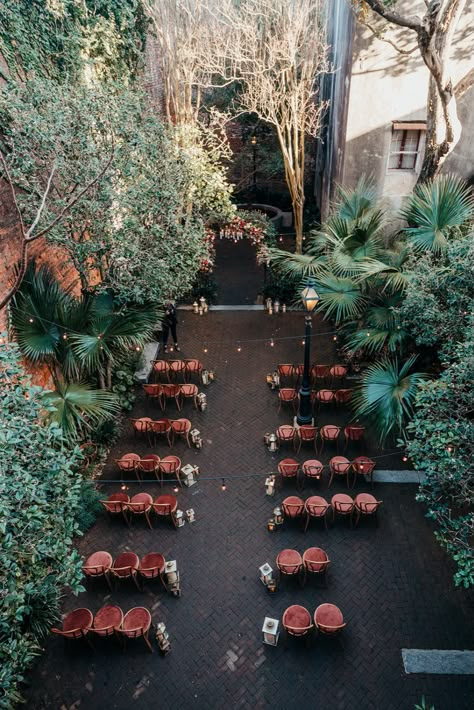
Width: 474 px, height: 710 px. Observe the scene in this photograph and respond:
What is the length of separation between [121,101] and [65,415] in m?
6.79

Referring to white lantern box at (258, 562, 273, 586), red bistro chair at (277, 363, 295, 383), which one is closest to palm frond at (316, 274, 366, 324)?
red bistro chair at (277, 363, 295, 383)

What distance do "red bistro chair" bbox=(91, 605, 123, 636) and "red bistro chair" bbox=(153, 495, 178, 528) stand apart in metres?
1.96

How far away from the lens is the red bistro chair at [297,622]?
7.01 meters

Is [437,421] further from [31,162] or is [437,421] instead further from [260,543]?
[31,162]

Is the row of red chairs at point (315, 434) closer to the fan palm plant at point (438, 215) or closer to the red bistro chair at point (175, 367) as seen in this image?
the red bistro chair at point (175, 367)

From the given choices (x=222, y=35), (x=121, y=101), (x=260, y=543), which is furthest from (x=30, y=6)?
(x=260, y=543)

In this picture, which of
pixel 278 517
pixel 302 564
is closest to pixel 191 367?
pixel 278 517

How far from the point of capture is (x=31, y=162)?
8.16m

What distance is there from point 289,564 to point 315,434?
336 centimetres

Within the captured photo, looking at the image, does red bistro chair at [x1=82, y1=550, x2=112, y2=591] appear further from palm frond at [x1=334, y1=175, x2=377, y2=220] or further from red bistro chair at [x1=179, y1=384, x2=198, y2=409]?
palm frond at [x1=334, y1=175, x2=377, y2=220]

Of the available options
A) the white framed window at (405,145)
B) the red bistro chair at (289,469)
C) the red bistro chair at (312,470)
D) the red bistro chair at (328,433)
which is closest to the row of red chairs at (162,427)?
the red bistro chair at (289,469)

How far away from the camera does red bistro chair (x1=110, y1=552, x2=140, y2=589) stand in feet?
26.1

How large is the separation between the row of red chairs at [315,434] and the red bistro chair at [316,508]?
1.78m

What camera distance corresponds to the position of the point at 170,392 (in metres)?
12.0
